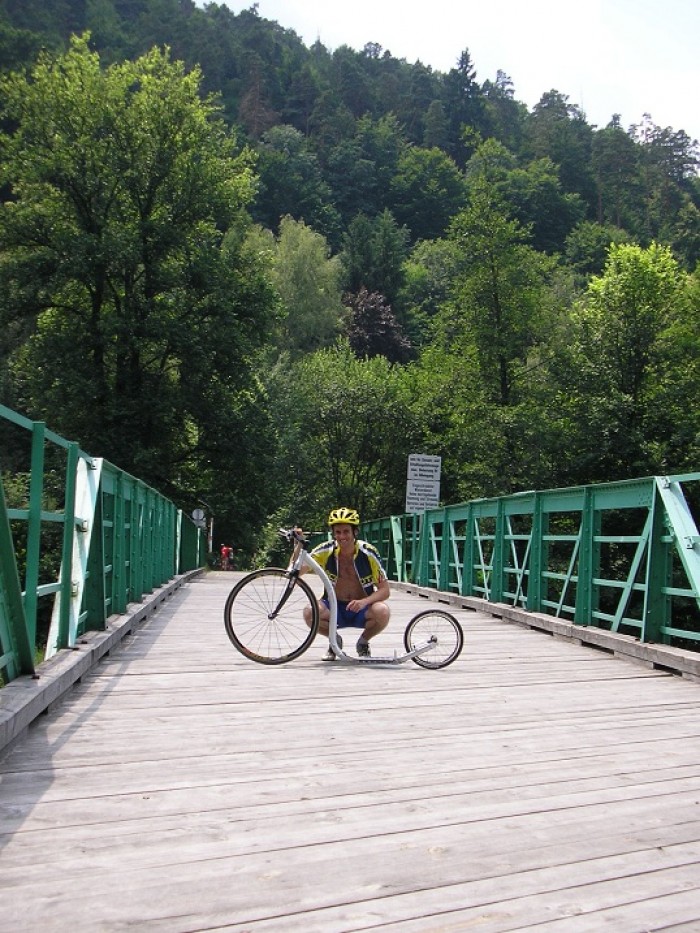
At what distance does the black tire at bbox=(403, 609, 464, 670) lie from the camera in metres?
6.39

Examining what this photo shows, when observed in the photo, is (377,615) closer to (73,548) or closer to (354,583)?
(354,583)

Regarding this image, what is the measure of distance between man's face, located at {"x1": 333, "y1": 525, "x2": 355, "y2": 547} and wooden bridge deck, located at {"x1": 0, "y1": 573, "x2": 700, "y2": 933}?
1.22m

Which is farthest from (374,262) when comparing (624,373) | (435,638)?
(435,638)

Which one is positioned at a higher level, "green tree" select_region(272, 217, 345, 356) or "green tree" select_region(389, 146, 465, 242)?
"green tree" select_region(389, 146, 465, 242)

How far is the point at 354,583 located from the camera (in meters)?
6.59

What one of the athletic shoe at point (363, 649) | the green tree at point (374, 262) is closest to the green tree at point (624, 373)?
the athletic shoe at point (363, 649)

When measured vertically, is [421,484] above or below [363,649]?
above

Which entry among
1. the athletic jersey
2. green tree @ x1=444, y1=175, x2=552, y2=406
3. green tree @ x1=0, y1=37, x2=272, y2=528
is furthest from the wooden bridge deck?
green tree @ x1=444, y1=175, x2=552, y2=406

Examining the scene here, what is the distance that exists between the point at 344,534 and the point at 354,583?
376mm

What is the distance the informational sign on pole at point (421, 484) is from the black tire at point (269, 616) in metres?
10.5

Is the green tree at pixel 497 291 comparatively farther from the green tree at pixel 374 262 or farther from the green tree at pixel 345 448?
the green tree at pixel 374 262

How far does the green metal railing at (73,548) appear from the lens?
3916mm

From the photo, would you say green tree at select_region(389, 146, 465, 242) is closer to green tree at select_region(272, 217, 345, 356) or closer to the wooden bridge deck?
green tree at select_region(272, 217, 345, 356)

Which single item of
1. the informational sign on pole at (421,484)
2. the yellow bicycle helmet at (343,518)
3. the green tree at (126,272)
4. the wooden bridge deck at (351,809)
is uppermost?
the green tree at (126,272)
